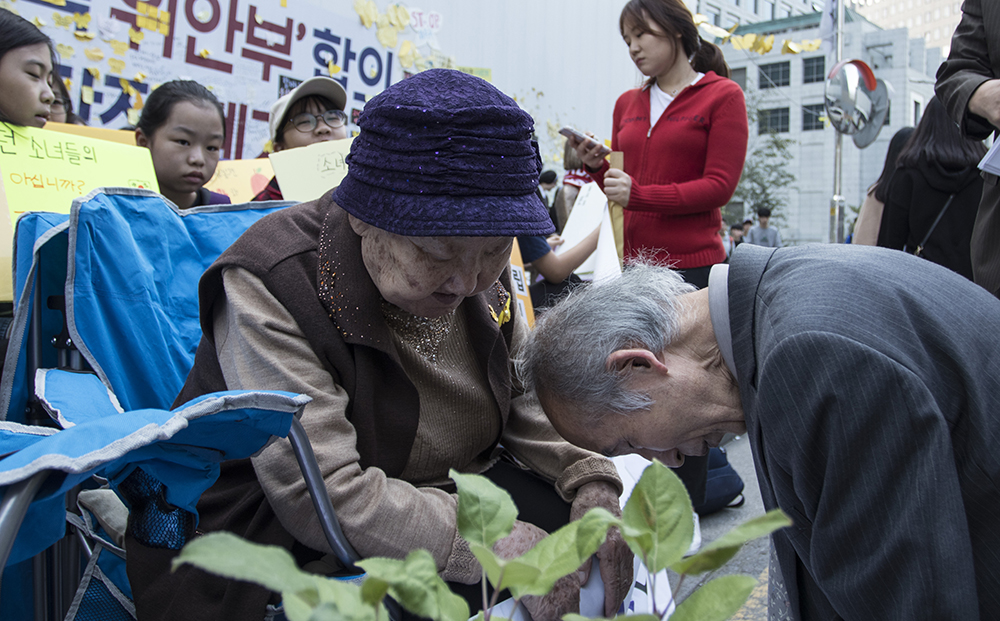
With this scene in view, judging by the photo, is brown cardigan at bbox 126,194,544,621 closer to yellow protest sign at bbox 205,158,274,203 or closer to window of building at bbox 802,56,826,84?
yellow protest sign at bbox 205,158,274,203

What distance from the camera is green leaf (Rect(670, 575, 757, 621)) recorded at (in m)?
0.45

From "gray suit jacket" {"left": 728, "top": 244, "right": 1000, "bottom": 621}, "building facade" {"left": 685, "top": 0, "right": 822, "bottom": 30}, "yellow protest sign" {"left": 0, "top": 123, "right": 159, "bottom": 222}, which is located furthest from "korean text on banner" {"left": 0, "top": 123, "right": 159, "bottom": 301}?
"building facade" {"left": 685, "top": 0, "right": 822, "bottom": 30}

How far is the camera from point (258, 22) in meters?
4.16

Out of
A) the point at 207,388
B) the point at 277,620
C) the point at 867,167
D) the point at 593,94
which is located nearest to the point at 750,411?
the point at 277,620

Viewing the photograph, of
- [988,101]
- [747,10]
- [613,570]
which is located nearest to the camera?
[613,570]

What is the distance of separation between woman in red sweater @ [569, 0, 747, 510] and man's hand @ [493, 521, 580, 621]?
4.68ft

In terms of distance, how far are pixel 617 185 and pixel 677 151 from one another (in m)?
0.32

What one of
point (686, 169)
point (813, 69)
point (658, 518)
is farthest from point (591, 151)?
point (813, 69)

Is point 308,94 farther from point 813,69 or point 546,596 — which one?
point 813,69

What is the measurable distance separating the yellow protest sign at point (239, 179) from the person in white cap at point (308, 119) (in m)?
0.87

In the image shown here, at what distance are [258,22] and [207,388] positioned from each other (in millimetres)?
3331

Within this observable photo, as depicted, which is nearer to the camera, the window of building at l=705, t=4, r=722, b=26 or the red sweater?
the red sweater

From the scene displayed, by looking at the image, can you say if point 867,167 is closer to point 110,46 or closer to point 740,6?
point 740,6

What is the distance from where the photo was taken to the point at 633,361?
1.23 metres
